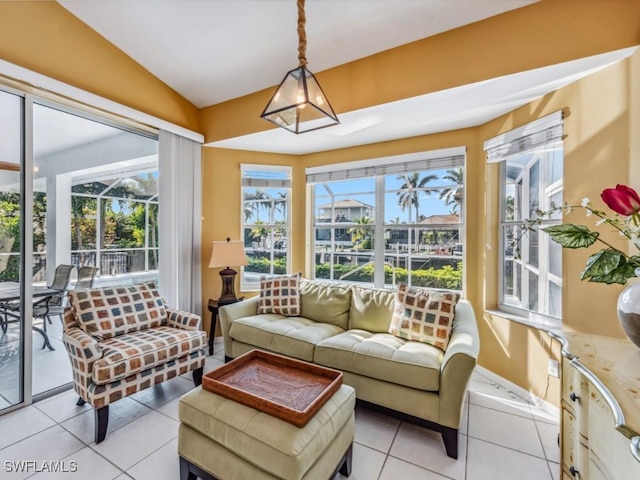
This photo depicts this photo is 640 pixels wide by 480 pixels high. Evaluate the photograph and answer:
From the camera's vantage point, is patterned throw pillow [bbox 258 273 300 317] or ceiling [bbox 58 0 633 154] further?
patterned throw pillow [bbox 258 273 300 317]

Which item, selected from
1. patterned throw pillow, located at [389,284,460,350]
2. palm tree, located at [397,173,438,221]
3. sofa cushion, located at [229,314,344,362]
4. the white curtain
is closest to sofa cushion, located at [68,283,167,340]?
the white curtain

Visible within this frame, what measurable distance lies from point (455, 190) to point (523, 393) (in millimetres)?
1977

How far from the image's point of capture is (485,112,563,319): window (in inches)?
90.7

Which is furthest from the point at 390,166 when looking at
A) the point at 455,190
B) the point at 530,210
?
Answer: the point at 530,210

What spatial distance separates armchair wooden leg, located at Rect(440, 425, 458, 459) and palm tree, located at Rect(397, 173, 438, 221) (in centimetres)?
217

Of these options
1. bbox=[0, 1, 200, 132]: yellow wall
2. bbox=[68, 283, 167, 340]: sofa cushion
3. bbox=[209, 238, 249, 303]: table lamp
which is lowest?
bbox=[68, 283, 167, 340]: sofa cushion

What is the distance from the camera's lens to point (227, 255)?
329cm

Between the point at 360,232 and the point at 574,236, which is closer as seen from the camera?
the point at 574,236

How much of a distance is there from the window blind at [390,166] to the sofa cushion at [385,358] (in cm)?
189

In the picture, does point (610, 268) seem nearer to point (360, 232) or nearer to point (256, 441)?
point (256, 441)

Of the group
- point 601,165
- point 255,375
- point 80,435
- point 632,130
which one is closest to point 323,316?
point 255,375

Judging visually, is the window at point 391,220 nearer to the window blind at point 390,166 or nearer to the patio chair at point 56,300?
the window blind at point 390,166

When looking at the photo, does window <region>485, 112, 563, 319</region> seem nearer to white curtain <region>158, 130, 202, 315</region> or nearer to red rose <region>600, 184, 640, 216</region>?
red rose <region>600, 184, 640, 216</region>

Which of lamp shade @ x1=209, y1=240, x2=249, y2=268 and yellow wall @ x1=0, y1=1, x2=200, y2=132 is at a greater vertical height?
yellow wall @ x1=0, y1=1, x2=200, y2=132
